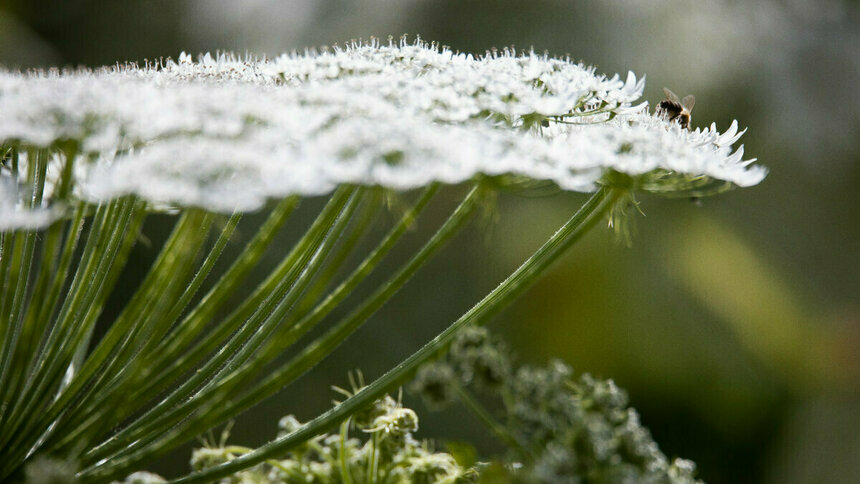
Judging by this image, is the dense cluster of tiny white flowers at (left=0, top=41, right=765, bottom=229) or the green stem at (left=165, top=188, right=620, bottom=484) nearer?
the dense cluster of tiny white flowers at (left=0, top=41, right=765, bottom=229)

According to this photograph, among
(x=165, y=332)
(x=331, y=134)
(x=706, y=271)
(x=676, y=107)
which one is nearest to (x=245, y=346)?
(x=165, y=332)

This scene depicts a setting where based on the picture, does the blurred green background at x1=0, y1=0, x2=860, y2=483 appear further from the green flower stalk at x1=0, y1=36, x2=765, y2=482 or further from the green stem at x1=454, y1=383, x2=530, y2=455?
the green stem at x1=454, y1=383, x2=530, y2=455

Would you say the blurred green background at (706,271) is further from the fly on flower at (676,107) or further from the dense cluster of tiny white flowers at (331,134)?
the dense cluster of tiny white flowers at (331,134)

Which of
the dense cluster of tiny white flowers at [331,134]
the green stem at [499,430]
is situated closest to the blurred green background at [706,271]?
the dense cluster of tiny white flowers at [331,134]

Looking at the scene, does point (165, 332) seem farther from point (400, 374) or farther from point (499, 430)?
point (499, 430)

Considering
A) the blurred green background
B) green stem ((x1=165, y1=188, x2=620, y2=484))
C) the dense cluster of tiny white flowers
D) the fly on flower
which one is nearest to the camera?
the dense cluster of tiny white flowers

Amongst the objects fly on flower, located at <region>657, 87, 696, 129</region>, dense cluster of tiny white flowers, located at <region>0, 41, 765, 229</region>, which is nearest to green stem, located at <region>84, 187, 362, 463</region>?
dense cluster of tiny white flowers, located at <region>0, 41, 765, 229</region>
